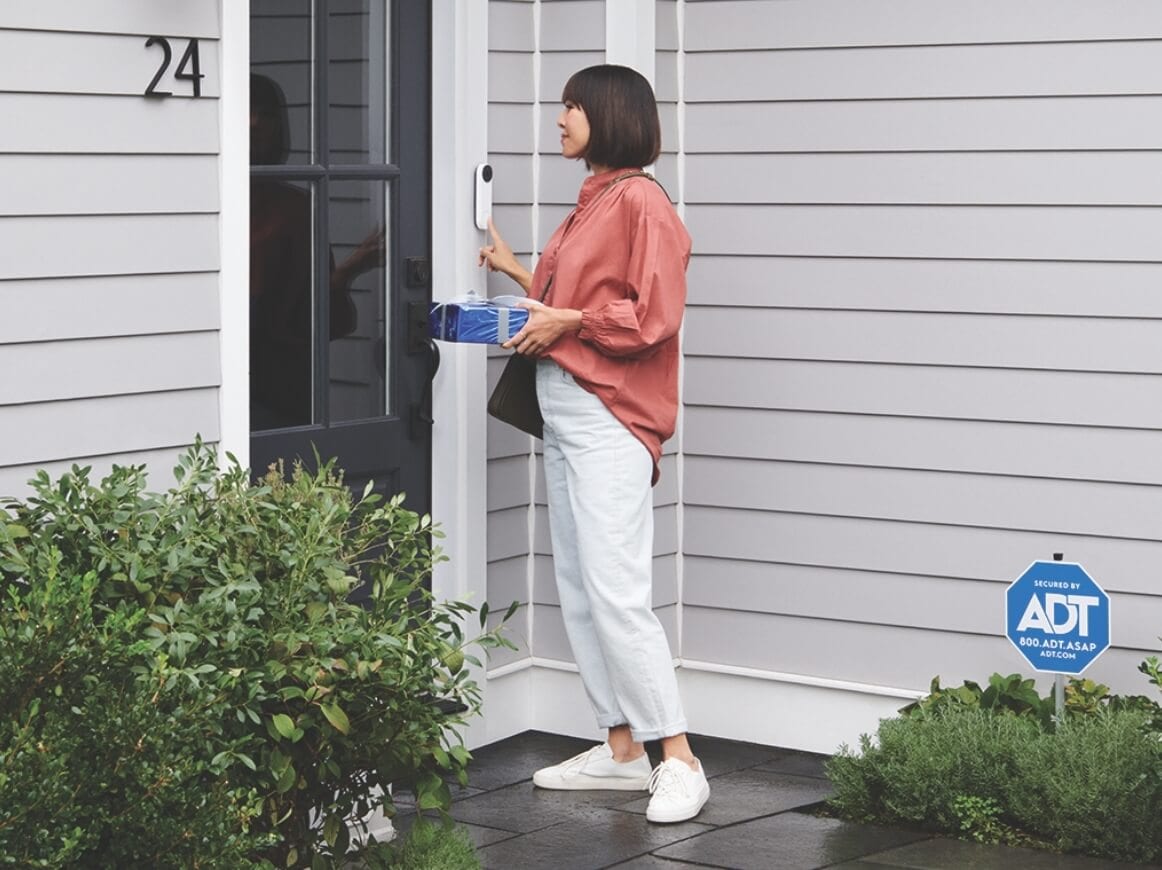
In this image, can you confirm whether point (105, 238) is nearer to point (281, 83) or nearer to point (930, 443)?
point (281, 83)

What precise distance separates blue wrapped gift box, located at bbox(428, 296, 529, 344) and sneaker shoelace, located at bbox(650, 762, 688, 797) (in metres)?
1.21

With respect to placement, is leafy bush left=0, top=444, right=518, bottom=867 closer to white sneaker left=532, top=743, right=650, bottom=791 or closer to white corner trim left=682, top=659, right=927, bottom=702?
white sneaker left=532, top=743, right=650, bottom=791

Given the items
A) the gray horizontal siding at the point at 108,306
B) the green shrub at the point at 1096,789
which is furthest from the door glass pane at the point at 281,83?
the green shrub at the point at 1096,789

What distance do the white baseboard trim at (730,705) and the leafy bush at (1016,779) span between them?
542mm

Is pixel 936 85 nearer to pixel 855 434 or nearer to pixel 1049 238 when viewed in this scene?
pixel 1049 238

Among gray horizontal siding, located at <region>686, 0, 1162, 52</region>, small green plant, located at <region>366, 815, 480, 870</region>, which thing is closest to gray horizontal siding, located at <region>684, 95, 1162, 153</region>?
gray horizontal siding, located at <region>686, 0, 1162, 52</region>

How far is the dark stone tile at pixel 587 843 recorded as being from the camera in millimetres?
4754

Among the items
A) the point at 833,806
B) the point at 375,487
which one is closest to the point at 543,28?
the point at 375,487

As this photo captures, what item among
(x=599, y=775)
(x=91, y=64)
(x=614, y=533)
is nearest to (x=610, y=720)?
(x=599, y=775)

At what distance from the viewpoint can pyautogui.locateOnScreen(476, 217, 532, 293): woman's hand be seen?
5.62 meters

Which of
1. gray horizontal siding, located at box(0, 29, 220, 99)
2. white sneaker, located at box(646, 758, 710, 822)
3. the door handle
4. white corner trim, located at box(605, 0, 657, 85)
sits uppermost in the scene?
white corner trim, located at box(605, 0, 657, 85)

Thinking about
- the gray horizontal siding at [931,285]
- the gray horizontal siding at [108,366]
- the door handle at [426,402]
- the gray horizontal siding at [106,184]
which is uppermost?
the gray horizontal siding at [106,184]

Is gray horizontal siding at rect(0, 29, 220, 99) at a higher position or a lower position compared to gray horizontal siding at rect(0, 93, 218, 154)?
higher

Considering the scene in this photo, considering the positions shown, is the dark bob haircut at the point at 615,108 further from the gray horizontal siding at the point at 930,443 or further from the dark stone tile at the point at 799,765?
the dark stone tile at the point at 799,765
